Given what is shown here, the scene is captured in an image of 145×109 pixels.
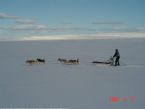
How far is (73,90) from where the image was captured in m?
7.41

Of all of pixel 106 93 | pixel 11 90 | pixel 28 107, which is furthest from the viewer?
pixel 11 90

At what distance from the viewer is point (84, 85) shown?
8.19 meters

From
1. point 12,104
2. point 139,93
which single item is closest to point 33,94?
point 12,104

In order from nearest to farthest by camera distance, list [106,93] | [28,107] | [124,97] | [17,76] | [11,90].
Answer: [28,107], [124,97], [106,93], [11,90], [17,76]

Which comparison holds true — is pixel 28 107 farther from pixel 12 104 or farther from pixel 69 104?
pixel 69 104

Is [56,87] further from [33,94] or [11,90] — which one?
[11,90]

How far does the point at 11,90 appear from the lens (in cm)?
751

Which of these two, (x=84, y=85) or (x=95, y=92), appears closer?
(x=95, y=92)

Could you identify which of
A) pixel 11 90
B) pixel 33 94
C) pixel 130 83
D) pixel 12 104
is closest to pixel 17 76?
pixel 11 90

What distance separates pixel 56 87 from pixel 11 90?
169 cm

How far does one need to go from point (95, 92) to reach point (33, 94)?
219 cm

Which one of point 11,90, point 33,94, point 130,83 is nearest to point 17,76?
point 11,90

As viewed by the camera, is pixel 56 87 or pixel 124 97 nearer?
pixel 124 97

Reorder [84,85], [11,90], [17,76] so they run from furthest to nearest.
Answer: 1. [17,76]
2. [84,85]
3. [11,90]
